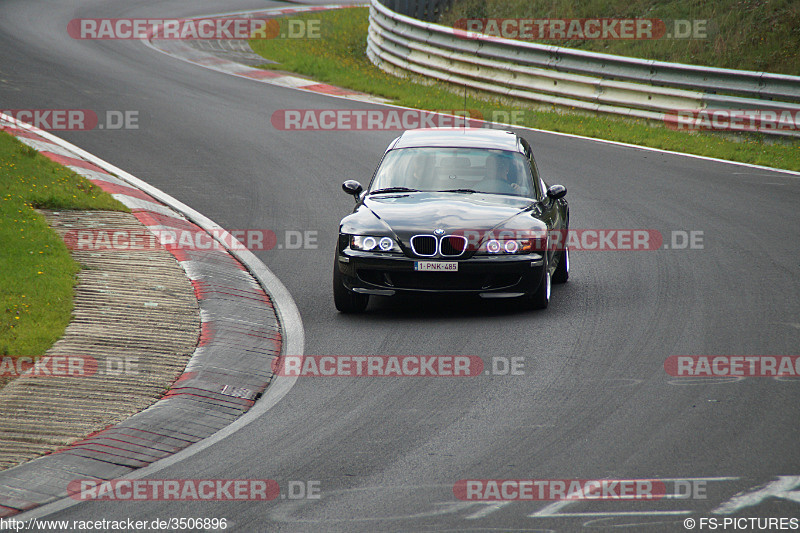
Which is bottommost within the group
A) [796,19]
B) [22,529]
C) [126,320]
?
[22,529]

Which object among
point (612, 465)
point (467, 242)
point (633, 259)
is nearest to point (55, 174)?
point (467, 242)

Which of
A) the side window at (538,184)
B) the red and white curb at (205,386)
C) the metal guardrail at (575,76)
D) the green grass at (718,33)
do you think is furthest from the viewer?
the green grass at (718,33)

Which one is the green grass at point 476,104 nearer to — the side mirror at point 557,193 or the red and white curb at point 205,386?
the side mirror at point 557,193

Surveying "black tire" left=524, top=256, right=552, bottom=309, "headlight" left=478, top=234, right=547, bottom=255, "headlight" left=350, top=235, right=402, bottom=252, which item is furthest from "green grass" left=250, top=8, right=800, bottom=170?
"headlight" left=350, top=235, right=402, bottom=252

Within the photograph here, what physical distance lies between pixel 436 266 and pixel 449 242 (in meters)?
0.25

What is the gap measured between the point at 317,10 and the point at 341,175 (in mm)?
23982

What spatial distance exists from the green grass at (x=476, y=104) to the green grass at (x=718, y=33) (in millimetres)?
2738

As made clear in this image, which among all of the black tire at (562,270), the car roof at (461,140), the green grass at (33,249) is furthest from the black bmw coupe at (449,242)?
the green grass at (33,249)

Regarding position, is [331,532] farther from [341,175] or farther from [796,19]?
[796,19]

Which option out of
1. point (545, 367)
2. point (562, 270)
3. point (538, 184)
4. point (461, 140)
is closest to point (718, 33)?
point (461, 140)

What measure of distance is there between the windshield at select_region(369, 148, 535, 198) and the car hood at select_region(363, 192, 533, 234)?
20 centimetres

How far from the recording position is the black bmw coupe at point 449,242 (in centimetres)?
896

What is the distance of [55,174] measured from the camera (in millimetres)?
12852

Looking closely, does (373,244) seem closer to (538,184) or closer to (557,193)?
(557,193)
